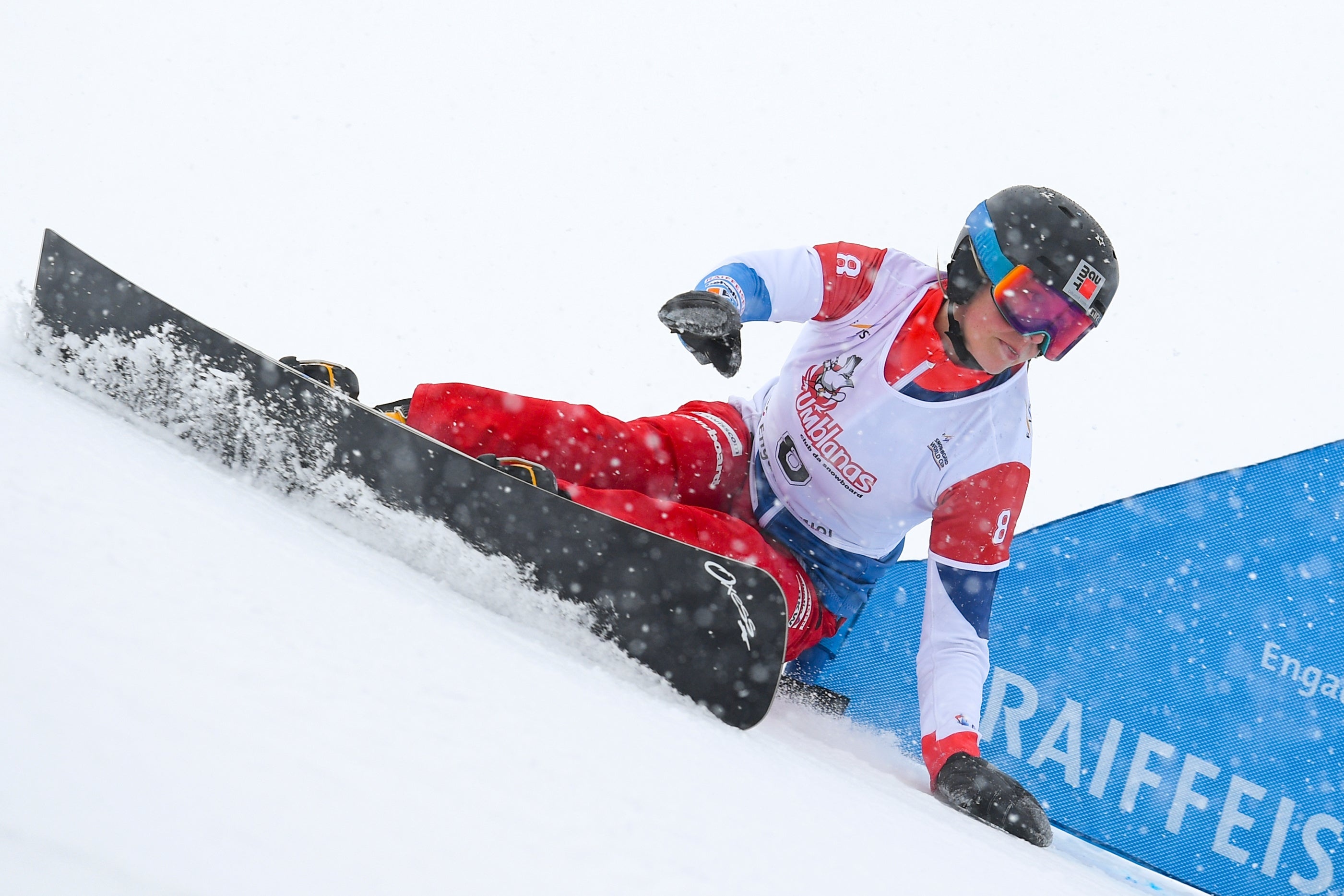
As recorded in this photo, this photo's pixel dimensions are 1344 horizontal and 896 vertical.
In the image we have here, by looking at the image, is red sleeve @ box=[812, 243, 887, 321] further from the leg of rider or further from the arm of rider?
the leg of rider

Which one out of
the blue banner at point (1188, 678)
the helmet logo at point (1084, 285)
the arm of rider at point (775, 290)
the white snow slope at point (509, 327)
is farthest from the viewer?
the blue banner at point (1188, 678)

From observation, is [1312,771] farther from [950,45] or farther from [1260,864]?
[950,45]

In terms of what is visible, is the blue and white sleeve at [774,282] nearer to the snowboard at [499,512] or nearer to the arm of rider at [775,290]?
the arm of rider at [775,290]

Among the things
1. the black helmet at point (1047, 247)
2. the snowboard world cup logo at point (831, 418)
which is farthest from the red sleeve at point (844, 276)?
the black helmet at point (1047, 247)

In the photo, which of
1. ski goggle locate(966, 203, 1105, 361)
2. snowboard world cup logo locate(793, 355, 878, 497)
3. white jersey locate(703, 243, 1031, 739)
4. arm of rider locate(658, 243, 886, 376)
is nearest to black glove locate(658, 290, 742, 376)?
arm of rider locate(658, 243, 886, 376)

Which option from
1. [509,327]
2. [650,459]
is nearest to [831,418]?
[650,459]

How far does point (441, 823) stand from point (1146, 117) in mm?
5279

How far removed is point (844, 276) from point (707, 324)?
1.36 feet

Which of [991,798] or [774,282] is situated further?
[774,282]

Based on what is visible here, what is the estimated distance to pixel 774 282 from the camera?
1.91m

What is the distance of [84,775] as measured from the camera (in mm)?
444

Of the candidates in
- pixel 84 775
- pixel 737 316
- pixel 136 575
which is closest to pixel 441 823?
pixel 84 775

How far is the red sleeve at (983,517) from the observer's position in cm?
184

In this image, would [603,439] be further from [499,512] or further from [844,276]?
[844,276]
